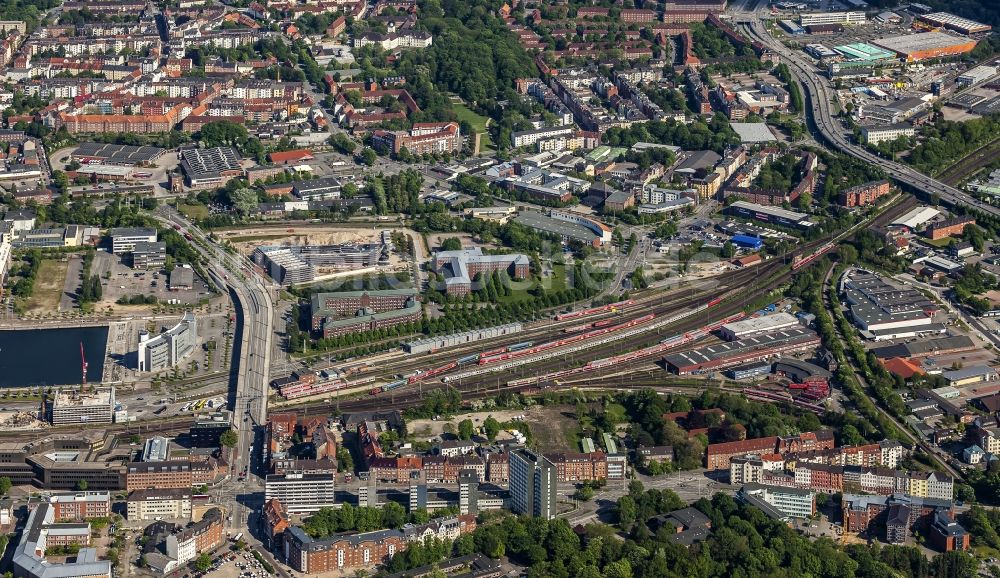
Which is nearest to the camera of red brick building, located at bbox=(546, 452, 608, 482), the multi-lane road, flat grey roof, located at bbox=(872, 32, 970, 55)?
red brick building, located at bbox=(546, 452, 608, 482)

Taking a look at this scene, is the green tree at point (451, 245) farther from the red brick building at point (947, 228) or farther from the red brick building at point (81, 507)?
the red brick building at point (81, 507)

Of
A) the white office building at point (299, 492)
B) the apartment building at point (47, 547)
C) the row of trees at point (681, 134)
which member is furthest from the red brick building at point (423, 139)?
the apartment building at point (47, 547)

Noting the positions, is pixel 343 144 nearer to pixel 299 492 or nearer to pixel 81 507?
pixel 299 492

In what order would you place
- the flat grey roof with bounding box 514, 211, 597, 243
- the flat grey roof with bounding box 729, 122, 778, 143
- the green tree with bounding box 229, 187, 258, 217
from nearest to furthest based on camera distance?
the flat grey roof with bounding box 514, 211, 597, 243
the green tree with bounding box 229, 187, 258, 217
the flat grey roof with bounding box 729, 122, 778, 143

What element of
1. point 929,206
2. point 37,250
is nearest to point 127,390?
point 37,250

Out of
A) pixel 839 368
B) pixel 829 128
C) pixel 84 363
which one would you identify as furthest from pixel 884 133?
pixel 84 363

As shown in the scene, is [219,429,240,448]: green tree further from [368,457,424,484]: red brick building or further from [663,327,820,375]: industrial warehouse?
[663,327,820,375]: industrial warehouse

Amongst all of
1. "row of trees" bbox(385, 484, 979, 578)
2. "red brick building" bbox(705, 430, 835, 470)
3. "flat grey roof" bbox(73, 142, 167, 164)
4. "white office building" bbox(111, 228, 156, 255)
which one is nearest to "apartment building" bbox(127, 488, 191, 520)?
"row of trees" bbox(385, 484, 979, 578)
